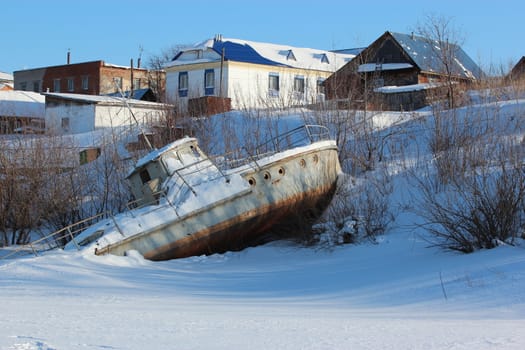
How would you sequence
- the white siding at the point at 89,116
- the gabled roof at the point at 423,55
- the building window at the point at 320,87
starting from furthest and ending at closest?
the gabled roof at the point at 423,55, the white siding at the point at 89,116, the building window at the point at 320,87

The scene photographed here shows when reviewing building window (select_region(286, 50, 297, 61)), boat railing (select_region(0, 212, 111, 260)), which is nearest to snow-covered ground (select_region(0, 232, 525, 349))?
boat railing (select_region(0, 212, 111, 260))

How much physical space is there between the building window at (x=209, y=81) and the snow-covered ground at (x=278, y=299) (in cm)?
3169

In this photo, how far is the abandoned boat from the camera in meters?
16.2

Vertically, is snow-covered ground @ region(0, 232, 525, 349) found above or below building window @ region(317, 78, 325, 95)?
below

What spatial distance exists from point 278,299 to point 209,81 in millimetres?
38897

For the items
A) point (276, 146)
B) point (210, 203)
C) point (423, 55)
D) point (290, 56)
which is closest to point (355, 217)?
point (210, 203)

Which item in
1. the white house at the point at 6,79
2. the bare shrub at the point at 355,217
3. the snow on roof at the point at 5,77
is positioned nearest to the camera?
the bare shrub at the point at 355,217

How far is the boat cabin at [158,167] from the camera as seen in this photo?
57.5ft

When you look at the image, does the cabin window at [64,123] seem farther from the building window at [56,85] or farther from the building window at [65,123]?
the building window at [56,85]

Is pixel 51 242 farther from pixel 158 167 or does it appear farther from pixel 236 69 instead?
pixel 236 69

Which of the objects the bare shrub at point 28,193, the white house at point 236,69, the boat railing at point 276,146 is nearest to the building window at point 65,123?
the white house at point 236,69

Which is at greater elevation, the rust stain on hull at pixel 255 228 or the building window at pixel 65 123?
the building window at pixel 65 123

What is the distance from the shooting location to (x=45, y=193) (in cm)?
2275

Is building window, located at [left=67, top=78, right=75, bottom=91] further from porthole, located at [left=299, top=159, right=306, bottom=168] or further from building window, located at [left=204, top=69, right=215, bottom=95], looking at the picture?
porthole, located at [left=299, top=159, right=306, bottom=168]
